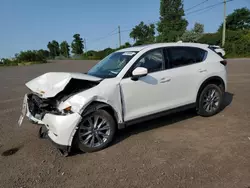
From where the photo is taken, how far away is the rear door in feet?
13.8

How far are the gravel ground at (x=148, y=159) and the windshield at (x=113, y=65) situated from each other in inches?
Result: 49.1

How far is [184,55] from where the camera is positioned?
4480mm

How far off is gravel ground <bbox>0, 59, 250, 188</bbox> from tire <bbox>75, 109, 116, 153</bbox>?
5.2 inches

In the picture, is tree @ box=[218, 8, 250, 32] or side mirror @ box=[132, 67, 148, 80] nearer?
side mirror @ box=[132, 67, 148, 80]

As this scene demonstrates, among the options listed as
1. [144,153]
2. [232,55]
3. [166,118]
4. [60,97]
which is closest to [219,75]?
[166,118]

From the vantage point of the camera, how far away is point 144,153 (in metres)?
3.37

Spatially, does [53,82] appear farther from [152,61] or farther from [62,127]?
[152,61]

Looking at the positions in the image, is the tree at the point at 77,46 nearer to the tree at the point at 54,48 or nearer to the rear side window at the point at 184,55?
the tree at the point at 54,48

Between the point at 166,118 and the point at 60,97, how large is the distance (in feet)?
8.22

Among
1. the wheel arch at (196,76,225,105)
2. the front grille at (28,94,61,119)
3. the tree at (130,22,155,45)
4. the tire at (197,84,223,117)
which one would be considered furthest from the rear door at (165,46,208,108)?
the tree at (130,22,155,45)

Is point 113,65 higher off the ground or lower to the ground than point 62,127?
higher

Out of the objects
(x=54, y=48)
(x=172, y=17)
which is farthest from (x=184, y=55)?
(x=54, y=48)

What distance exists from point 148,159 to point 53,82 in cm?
206

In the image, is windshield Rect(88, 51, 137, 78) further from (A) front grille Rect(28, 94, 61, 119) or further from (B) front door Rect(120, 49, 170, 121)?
(A) front grille Rect(28, 94, 61, 119)
